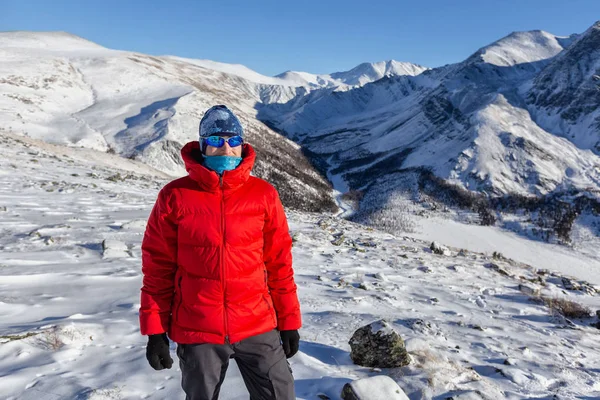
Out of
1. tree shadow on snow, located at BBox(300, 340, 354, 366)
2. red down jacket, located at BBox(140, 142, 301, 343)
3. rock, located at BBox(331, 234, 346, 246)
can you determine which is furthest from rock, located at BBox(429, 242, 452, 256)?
red down jacket, located at BBox(140, 142, 301, 343)

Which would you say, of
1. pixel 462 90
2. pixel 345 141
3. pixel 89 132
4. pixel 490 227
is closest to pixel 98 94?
pixel 89 132

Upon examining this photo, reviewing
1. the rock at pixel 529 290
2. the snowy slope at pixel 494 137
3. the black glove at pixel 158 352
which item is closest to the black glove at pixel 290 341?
the black glove at pixel 158 352

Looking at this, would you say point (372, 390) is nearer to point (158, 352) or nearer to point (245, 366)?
point (245, 366)

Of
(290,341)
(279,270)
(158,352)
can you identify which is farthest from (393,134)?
(158,352)

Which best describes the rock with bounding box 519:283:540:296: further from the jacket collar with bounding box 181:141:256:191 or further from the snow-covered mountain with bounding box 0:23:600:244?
the snow-covered mountain with bounding box 0:23:600:244

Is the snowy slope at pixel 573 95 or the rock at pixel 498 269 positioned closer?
the rock at pixel 498 269

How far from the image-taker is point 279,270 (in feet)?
11.7

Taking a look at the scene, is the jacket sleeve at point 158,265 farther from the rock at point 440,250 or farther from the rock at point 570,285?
the rock at point 570,285

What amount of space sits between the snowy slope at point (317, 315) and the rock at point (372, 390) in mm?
301

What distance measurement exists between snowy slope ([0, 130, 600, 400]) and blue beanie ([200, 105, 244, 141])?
10.1 feet

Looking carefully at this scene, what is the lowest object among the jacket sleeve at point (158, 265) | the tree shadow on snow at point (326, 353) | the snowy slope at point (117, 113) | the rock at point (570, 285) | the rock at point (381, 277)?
the rock at point (570, 285)

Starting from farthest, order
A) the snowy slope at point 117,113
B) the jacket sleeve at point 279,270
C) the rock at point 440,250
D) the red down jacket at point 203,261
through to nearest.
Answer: the snowy slope at point 117,113 → the rock at point 440,250 → the jacket sleeve at point 279,270 → the red down jacket at point 203,261

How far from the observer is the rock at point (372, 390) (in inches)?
169

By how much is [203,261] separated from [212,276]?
15 centimetres
